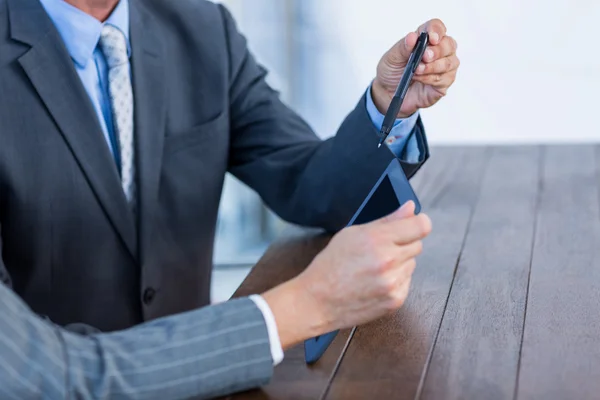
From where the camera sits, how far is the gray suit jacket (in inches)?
56.1

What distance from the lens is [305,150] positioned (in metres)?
1.67

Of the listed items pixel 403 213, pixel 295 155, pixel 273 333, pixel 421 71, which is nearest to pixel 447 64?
pixel 421 71

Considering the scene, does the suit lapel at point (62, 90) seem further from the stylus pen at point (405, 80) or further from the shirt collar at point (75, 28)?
the stylus pen at point (405, 80)

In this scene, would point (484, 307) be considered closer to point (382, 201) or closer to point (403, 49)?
point (382, 201)

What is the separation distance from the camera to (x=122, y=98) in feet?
5.03

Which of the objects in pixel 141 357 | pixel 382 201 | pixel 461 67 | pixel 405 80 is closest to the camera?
pixel 141 357

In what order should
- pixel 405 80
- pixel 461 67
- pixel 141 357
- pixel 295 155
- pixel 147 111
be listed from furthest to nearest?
pixel 461 67 → pixel 295 155 → pixel 147 111 → pixel 405 80 → pixel 141 357

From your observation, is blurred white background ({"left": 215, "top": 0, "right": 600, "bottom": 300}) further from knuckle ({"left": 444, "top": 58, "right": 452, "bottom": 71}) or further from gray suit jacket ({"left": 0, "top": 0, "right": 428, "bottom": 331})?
knuckle ({"left": 444, "top": 58, "right": 452, "bottom": 71})

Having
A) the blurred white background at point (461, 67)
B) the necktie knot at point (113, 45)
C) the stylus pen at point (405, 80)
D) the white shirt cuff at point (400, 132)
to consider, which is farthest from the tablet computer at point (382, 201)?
the blurred white background at point (461, 67)

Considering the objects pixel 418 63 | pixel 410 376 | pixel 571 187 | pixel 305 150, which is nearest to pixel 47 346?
pixel 410 376

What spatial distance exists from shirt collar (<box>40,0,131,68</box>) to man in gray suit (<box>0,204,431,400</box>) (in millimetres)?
647

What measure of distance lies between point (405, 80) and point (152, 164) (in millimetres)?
474

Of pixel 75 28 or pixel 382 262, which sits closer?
pixel 382 262

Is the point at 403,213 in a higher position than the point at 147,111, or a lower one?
higher
